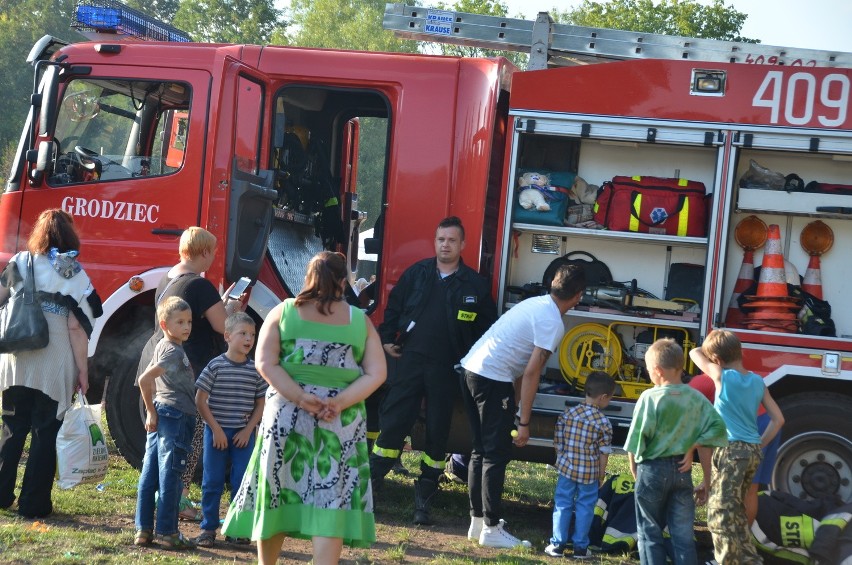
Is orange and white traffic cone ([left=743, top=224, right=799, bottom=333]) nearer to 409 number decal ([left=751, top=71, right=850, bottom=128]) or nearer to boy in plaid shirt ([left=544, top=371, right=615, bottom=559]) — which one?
409 number decal ([left=751, top=71, right=850, bottom=128])

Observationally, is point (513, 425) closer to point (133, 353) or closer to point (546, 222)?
point (546, 222)

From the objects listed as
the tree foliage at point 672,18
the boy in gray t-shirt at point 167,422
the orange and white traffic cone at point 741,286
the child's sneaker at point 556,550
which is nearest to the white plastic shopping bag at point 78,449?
the boy in gray t-shirt at point 167,422

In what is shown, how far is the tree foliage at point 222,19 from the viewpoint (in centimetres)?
4144

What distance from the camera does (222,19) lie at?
42.2m

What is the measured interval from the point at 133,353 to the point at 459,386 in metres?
2.14

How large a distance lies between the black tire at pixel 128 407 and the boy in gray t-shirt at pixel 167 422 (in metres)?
1.36

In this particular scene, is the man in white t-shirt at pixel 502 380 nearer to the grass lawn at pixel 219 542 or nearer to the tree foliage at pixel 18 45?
the grass lawn at pixel 219 542

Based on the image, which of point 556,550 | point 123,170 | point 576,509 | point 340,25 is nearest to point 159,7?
point 340,25

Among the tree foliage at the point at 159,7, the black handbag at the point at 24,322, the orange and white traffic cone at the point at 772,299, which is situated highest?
the tree foliage at the point at 159,7

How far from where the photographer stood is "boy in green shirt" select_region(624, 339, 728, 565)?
15.9 ft

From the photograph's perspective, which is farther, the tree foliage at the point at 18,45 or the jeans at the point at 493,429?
the tree foliage at the point at 18,45

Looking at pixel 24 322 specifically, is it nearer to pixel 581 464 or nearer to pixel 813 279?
pixel 581 464

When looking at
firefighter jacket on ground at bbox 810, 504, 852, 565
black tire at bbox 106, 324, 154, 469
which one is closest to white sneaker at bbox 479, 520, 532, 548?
firefighter jacket on ground at bbox 810, 504, 852, 565

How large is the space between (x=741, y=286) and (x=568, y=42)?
6.73 feet
